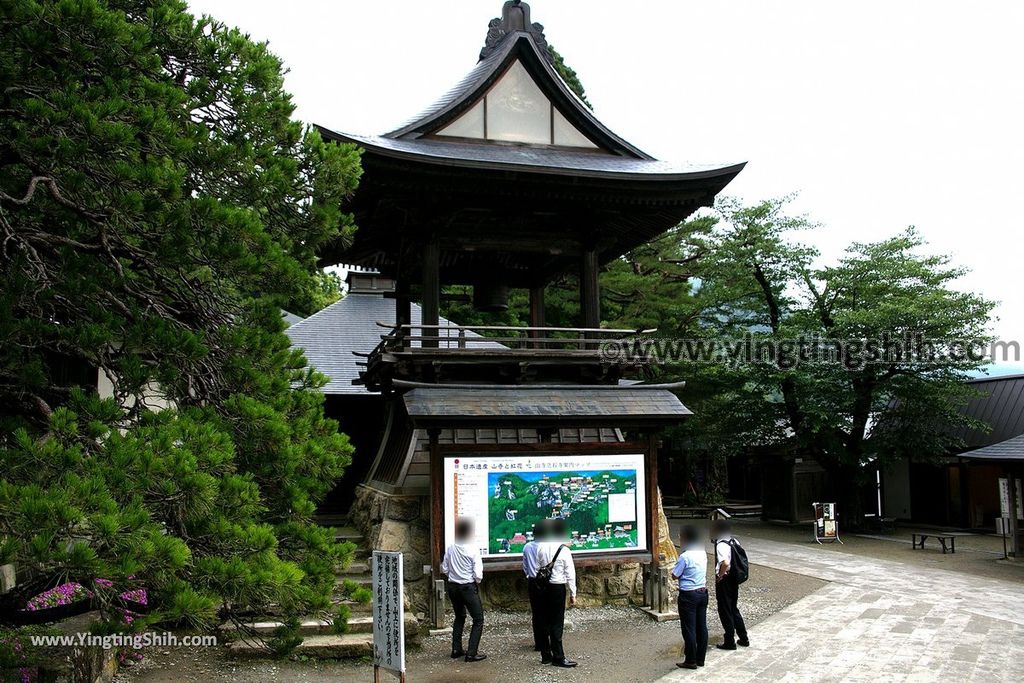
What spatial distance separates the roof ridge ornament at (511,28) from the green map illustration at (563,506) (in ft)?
25.1

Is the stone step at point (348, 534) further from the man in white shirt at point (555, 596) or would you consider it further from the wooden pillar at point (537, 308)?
the wooden pillar at point (537, 308)

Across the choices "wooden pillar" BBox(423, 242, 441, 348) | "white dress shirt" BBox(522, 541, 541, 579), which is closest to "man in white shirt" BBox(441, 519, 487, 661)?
"white dress shirt" BBox(522, 541, 541, 579)

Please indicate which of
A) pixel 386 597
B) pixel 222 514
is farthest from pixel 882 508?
pixel 222 514

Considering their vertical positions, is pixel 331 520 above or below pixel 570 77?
below

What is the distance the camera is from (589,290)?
13852mm

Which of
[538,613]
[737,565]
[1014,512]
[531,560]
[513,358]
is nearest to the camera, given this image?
[538,613]

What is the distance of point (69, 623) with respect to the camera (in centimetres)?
891

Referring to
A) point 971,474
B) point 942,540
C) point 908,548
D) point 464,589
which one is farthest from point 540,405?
point 971,474

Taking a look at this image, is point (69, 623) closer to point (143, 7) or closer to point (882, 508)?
point (143, 7)

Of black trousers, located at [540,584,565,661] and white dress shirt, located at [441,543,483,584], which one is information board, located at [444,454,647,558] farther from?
black trousers, located at [540,584,565,661]

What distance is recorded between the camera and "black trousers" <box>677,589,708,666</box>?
30.5 feet

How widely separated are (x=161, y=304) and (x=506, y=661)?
21.4ft

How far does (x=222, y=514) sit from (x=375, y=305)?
55.4 feet

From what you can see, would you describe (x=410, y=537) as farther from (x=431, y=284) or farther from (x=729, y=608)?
(x=729, y=608)
